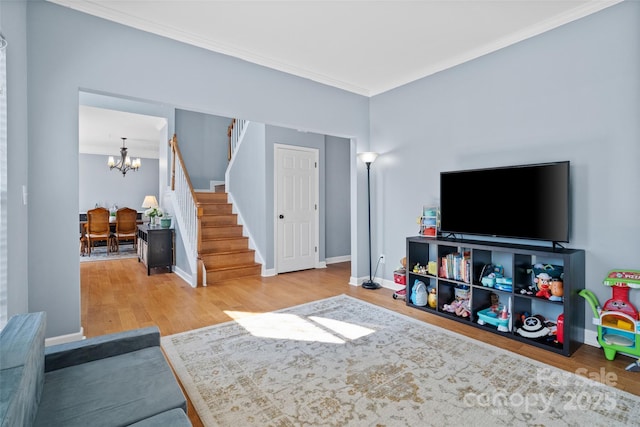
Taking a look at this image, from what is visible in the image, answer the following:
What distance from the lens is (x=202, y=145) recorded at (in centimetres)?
791

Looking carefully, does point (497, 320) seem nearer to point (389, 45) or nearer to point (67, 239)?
point (389, 45)

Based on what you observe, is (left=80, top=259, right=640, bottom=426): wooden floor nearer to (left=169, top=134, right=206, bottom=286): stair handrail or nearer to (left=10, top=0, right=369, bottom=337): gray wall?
(left=169, top=134, right=206, bottom=286): stair handrail

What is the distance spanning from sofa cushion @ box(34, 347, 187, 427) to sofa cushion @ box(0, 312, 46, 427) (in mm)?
74

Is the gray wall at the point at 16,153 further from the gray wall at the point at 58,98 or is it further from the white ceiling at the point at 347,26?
the white ceiling at the point at 347,26

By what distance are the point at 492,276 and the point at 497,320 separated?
41cm

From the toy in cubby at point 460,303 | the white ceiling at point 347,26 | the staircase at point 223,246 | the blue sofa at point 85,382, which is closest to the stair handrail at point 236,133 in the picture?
the staircase at point 223,246

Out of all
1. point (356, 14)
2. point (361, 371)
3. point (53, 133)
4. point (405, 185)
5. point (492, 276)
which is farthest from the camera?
point (405, 185)

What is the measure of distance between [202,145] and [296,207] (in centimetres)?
346

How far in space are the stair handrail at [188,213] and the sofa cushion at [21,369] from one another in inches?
125

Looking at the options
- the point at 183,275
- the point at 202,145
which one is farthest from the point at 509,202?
the point at 202,145

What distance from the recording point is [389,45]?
351 cm

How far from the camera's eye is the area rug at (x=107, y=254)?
7310mm

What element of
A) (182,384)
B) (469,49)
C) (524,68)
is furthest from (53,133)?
(524,68)

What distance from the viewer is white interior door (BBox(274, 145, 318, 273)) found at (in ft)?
18.7
